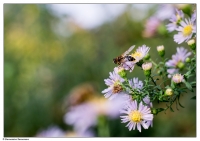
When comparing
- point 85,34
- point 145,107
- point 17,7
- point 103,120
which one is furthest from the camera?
point 17,7

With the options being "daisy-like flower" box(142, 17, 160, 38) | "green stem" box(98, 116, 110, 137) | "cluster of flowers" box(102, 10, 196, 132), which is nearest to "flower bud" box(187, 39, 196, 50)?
"cluster of flowers" box(102, 10, 196, 132)

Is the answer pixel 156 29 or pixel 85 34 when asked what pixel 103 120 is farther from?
Answer: pixel 85 34

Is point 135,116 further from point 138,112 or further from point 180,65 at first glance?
point 180,65

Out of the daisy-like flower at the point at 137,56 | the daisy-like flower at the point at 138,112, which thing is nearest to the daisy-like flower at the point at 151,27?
the daisy-like flower at the point at 137,56

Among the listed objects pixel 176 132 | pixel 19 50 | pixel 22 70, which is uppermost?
pixel 19 50

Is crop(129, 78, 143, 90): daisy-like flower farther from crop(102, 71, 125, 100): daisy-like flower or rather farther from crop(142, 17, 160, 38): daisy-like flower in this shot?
crop(142, 17, 160, 38): daisy-like flower

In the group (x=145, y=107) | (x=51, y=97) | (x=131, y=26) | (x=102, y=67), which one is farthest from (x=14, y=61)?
(x=145, y=107)

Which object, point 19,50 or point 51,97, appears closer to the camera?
point 51,97
